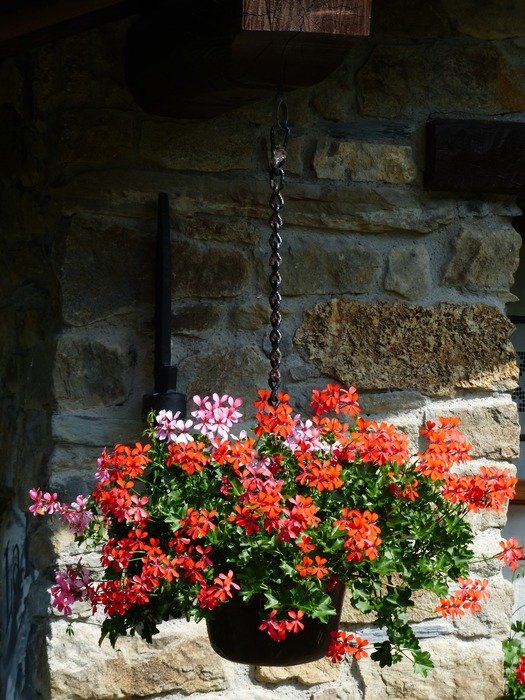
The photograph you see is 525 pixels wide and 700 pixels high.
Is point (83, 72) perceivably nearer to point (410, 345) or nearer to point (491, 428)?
point (410, 345)

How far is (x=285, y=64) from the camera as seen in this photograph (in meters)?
1.93

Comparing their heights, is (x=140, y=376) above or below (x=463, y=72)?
below

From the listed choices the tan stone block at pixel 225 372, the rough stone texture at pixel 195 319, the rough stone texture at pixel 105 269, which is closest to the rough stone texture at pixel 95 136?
the rough stone texture at pixel 105 269

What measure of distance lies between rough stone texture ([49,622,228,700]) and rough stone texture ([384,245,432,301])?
3.27 ft

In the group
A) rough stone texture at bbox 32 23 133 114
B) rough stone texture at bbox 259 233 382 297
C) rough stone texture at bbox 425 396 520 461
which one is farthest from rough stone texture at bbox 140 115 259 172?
rough stone texture at bbox 425 396 520 461

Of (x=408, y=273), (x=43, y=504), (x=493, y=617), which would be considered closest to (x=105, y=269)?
(x=43, y=504)

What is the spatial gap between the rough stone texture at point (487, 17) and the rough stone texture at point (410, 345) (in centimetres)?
71

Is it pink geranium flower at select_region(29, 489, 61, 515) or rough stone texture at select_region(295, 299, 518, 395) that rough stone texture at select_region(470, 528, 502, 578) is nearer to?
rough stone texture at select_region(295, 299, 518, 395)

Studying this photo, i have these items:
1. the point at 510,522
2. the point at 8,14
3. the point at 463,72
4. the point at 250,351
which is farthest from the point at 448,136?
the point at 510,522

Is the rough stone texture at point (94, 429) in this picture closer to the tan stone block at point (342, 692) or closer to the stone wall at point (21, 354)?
the stone wall at point (21, 354)

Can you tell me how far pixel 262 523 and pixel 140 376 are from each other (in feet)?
2.41

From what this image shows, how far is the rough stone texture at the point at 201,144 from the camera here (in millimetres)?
2486

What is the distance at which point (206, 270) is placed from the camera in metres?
2.52

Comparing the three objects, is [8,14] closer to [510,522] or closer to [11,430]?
[11,430]
